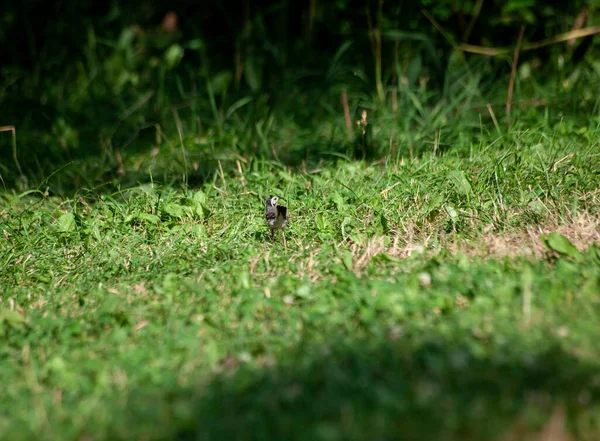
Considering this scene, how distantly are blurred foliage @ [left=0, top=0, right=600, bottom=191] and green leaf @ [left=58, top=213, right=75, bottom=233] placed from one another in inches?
36.9

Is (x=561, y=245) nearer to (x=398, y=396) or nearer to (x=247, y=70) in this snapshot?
(x=398, y=396)

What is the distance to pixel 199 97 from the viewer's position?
5.53 m

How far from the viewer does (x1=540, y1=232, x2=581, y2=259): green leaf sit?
2844 mm

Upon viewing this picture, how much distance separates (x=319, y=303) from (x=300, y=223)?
93 centimetres

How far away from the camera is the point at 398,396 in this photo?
209cm

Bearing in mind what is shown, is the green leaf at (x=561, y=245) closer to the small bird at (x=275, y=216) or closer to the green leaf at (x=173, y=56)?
the small bird at (x=275, y=216)

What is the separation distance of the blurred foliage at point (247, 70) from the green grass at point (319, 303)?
2.29ft

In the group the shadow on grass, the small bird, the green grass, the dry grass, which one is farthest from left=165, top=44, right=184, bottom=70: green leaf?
the shadow on grass

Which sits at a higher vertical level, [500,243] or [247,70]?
[500,243]

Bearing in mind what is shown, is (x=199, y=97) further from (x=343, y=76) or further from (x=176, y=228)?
(x=176, y=228)

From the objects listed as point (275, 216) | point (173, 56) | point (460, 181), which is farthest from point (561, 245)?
point (173, 56)

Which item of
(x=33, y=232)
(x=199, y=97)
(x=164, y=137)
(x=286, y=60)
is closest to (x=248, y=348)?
(x=33, y=232)

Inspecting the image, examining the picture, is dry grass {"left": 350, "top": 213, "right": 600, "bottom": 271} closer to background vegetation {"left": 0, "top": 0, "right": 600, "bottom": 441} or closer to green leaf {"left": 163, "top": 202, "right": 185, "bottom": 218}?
background vegetation {"left": 0, "top": 0, "right": 600, "bottom": 441}

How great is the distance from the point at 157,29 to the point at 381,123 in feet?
9.28
